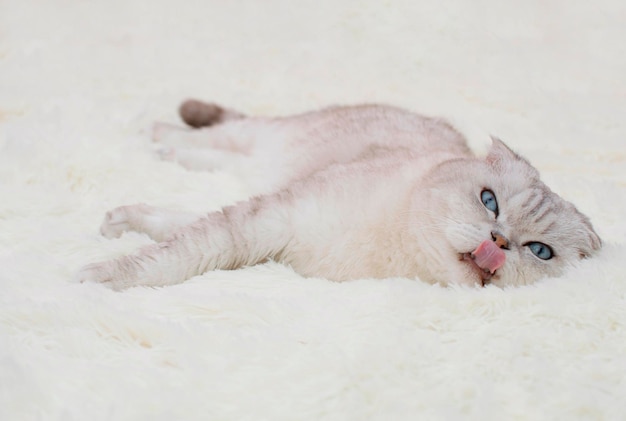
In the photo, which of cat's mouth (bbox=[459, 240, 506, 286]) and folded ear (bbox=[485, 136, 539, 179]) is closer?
cat's mouth (bbox=[459, 240, 506, 286])

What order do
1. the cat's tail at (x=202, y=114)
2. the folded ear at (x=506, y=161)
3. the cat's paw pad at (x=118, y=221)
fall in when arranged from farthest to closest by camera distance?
the cat's tail at (x=202, y=114) → the cat's paw pad at (x=118, y=221) → the folded ear at (x=506, y=161)

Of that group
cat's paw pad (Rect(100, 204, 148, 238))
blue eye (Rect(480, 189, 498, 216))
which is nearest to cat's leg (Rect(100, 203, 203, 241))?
cat's paw pad (Rect(100, 204, 148, 238))

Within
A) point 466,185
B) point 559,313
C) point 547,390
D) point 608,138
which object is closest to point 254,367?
point 547,390

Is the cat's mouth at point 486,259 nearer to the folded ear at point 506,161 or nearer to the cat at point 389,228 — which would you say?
the cat at point 389,228

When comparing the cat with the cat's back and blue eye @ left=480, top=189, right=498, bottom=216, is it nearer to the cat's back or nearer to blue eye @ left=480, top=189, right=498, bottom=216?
blue eye @ left=480, top=189, right=498, bottom=216

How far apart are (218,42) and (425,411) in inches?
129

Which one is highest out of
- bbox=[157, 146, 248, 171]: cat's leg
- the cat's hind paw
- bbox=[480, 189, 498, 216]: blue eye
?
bbox=[480, 189, 498, 216]: blue eye

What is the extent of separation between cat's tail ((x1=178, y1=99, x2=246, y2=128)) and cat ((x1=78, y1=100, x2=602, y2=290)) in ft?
4.26

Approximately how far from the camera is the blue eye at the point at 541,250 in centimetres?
176

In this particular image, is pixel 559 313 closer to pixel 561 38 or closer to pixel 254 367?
pixel 254 367

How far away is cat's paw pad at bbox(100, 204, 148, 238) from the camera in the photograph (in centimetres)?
215

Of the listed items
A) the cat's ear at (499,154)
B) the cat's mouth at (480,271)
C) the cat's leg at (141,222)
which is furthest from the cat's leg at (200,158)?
the cat's mouth at (480,271)

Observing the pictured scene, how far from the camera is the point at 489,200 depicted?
6.02 ft

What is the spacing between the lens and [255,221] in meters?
1.95
